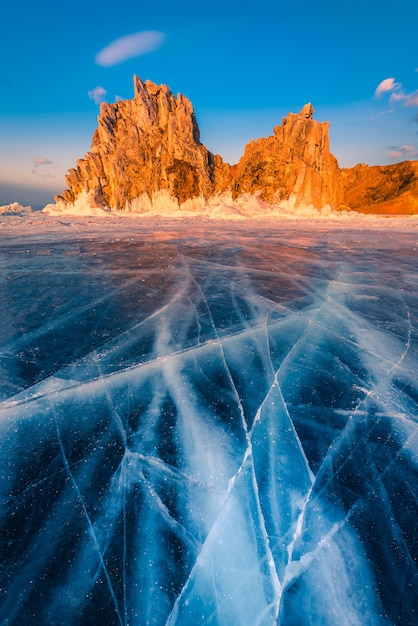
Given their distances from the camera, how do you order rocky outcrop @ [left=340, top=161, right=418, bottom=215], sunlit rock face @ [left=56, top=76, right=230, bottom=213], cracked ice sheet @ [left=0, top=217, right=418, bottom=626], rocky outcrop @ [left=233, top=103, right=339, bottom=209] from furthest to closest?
rocky outcrop @ [left=340, top=161, right=418, bottom=215] → sunlit rock face @ [left=56, top=76, right=230, bottom=213] → rocky outcrop @ [left=233, top=103, right=339, bottom=209] → cracked ice sheet @ [left=0, top=217, right=418, bottom=626]

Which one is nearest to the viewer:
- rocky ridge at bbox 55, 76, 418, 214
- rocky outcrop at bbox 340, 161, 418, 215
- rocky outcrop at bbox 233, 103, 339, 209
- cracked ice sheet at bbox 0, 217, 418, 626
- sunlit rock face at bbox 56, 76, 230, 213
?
cracked ice sheet at bbox 0, 217, 418, 626

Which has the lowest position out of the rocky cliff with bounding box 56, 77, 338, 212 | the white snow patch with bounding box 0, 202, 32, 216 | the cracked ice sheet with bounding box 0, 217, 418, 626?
the cracked ice sheet with bounding box 0, 217, 418, 626

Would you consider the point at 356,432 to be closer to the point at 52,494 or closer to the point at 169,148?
the point at 52,494

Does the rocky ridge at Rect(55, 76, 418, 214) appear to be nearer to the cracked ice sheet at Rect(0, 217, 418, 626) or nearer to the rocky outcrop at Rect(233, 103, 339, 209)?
the rocky outcrop at Rect(233, 103, 339, 209)

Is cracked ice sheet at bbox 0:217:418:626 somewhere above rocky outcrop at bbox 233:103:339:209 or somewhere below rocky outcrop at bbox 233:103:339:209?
below

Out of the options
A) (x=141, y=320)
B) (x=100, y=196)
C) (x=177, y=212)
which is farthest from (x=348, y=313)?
(x=100, y=196)

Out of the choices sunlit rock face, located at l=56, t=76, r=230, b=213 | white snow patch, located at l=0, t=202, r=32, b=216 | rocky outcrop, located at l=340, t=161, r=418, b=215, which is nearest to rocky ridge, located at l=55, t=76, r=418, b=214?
sunlit rock face, located at l=56, t=76, r=230, b=213

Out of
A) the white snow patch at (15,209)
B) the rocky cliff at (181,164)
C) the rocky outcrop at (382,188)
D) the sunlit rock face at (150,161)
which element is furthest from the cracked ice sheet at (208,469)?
the rocky outcrop at (382,188)
